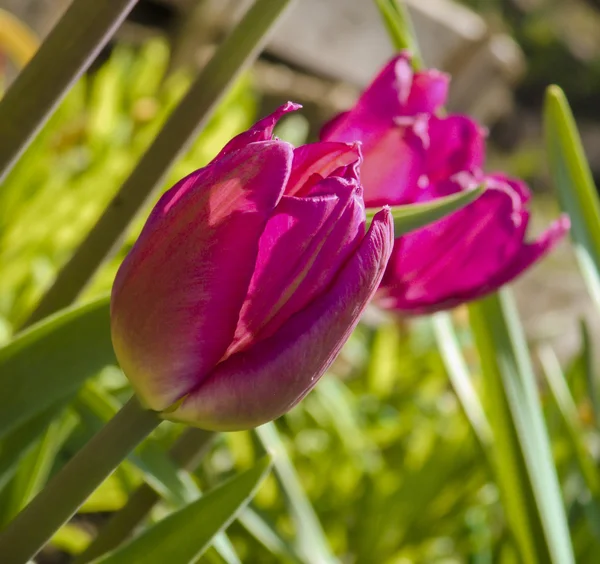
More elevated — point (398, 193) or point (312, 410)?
point (398, 193)

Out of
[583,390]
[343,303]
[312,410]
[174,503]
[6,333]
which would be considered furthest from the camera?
[312,410]

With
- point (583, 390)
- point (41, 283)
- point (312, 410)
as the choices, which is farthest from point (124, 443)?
point (312, 410)

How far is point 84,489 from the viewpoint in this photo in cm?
18

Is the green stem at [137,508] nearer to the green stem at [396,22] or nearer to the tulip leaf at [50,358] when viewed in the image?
the tulip leaf at [50,358]

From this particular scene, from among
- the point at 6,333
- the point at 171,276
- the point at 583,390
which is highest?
the point at 583,390

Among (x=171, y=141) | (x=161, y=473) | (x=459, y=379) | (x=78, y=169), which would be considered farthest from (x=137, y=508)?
(x=78, y=169)

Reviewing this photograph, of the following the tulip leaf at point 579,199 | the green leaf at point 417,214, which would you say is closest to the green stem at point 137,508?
the green leaf at point 417,214

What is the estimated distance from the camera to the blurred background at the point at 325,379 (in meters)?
0.70

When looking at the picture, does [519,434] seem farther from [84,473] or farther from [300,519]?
[84,473]

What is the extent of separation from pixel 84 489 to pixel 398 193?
0.13 m

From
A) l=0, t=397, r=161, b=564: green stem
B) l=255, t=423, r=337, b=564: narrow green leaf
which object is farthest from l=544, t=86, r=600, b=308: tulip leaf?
l=0, t=397, r=161, b=564: green stem

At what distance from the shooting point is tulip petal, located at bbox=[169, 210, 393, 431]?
17cm

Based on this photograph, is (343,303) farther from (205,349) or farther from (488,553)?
(488,553)

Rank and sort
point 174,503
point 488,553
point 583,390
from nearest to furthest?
point 174,503 → point 488,553 → point 583,390
